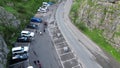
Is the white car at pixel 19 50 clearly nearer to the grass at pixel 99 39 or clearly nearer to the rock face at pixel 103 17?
the grass at pixel 99 39

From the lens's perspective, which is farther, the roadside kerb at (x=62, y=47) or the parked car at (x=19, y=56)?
the parked car at (x=19, y=56)

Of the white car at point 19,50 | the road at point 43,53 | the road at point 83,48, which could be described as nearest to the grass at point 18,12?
the white car at point 19,50

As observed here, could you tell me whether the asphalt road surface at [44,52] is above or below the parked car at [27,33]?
below

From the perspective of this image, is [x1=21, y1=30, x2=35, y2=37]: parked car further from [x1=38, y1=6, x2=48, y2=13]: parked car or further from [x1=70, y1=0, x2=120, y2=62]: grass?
[x1=38, y1=6, x2=48, y2=13]: parked car

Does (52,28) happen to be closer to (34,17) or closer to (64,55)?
(34,17)

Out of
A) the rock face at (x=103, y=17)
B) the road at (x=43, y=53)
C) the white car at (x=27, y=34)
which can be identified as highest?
the rock face at (x=103, y=17)

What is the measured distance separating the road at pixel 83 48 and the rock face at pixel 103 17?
20.6 feet

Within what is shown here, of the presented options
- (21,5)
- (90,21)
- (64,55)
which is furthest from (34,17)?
(64,55)

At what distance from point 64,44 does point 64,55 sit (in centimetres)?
755

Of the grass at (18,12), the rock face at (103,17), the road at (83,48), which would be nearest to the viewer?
the road at (83,48)

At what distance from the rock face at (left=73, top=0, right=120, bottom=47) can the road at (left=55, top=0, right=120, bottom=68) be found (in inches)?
247

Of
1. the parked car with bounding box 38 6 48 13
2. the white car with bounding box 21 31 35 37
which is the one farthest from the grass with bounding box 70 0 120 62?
the white car with bounding box 21 31 35 37

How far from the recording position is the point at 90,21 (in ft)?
293

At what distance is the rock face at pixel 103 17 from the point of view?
77269 mm
